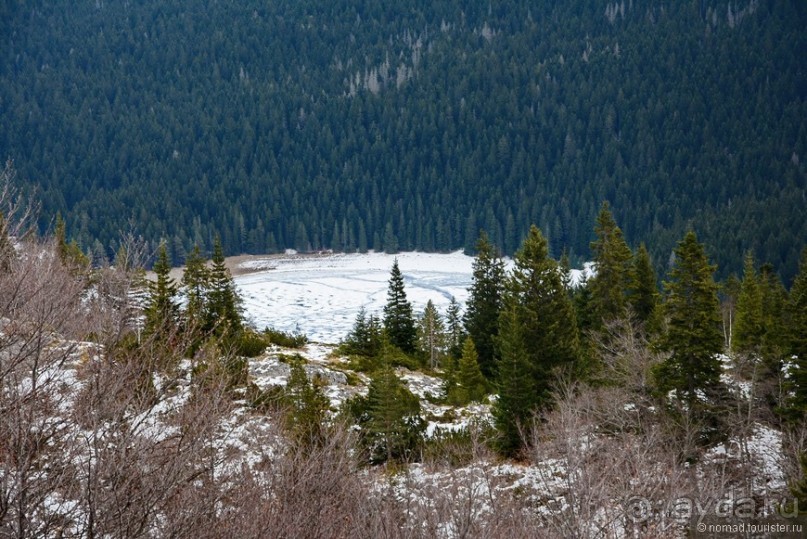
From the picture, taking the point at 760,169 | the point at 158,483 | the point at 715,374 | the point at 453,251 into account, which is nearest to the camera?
the point at 158,483

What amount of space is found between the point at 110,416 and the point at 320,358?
2812 centimetres

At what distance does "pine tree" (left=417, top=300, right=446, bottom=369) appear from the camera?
1783 inches

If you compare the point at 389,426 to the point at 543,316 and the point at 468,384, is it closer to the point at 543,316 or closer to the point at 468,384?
the point at 543,316

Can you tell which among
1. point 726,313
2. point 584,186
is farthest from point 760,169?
point 726,313

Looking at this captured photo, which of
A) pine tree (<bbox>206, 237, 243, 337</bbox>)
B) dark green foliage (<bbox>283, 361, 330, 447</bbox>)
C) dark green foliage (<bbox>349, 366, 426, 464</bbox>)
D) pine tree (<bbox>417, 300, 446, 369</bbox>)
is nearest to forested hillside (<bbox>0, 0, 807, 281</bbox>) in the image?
pine tree (<bbox>417, 300, 446, 369</bbox>)

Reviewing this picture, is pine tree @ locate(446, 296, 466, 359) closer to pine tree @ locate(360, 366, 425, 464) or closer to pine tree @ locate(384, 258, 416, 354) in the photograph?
pine tree @ locate(384, 258, 416, 354)

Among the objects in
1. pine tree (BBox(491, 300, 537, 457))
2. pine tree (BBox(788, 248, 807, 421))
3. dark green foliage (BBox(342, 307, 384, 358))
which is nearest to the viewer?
pine tree (BBox(788, 248, 807, 421))

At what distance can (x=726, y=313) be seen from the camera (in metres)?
51.5

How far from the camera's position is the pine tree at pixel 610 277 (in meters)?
33.8

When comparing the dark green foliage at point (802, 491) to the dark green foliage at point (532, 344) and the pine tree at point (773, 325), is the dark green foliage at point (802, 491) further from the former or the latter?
the pine tree at point (773, 325)

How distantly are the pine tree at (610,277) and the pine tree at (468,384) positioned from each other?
7.19m

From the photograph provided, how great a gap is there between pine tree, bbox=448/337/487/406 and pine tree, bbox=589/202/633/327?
7.19 m

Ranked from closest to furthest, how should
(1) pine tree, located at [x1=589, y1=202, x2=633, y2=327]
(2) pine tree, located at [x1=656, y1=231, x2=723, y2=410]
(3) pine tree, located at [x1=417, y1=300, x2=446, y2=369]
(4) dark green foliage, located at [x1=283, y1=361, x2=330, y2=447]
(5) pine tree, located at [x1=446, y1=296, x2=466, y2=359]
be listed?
(4) dark green foliage, located at [x1=283, y1=361, x2=330, y2=447], (2) pine tree, located at [x1=656, y1=231, x2=723, y2=410], (1) pine tree, located at [x1=589, y1=202, x2=633, y2=327], (5) pine tree, located at [x1=446, y1=296, x2=466, y2=359], (3) pine tree, located at [x1=417, y1=300, x2=446, y2=369]

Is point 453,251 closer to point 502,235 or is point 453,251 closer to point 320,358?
point 502,235
